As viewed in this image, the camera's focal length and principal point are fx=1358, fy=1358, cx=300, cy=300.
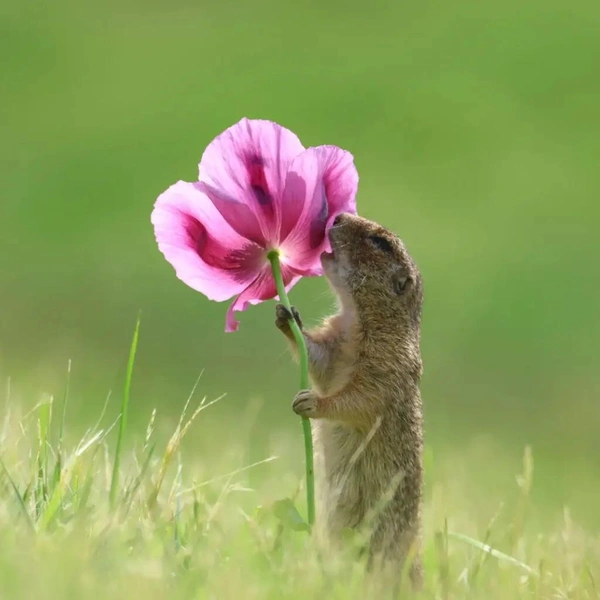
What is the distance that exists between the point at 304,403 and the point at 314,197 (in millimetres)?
644

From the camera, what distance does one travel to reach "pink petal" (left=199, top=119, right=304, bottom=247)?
13.3 ft

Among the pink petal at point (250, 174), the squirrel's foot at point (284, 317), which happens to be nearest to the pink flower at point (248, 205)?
the pink petal at point (250, 174)

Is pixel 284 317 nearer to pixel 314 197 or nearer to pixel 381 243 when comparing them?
pixel 314 197

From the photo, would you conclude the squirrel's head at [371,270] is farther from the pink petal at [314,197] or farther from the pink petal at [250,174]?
the pink petal at [250,174]

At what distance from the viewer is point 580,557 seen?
4.81 m

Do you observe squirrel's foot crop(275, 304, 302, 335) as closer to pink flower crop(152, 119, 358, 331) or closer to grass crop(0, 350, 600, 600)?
pink flower crop(152, 119, 358, 331)

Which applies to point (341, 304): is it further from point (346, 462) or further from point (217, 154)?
point (217, 154)

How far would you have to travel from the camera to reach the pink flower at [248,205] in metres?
4.05

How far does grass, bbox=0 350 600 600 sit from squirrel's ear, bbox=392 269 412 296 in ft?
2.13

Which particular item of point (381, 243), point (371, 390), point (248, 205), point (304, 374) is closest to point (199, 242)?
point (248, 205)

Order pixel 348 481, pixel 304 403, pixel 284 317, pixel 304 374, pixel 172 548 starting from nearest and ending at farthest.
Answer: pixel 172 548
pixel 304 374
pixel 304 403
pixel 284 317
pixel 348 481

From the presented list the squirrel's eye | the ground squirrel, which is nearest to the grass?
the ground squirrel

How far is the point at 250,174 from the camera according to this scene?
404cm

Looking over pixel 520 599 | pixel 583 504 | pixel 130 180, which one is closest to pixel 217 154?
pixel 520 599
